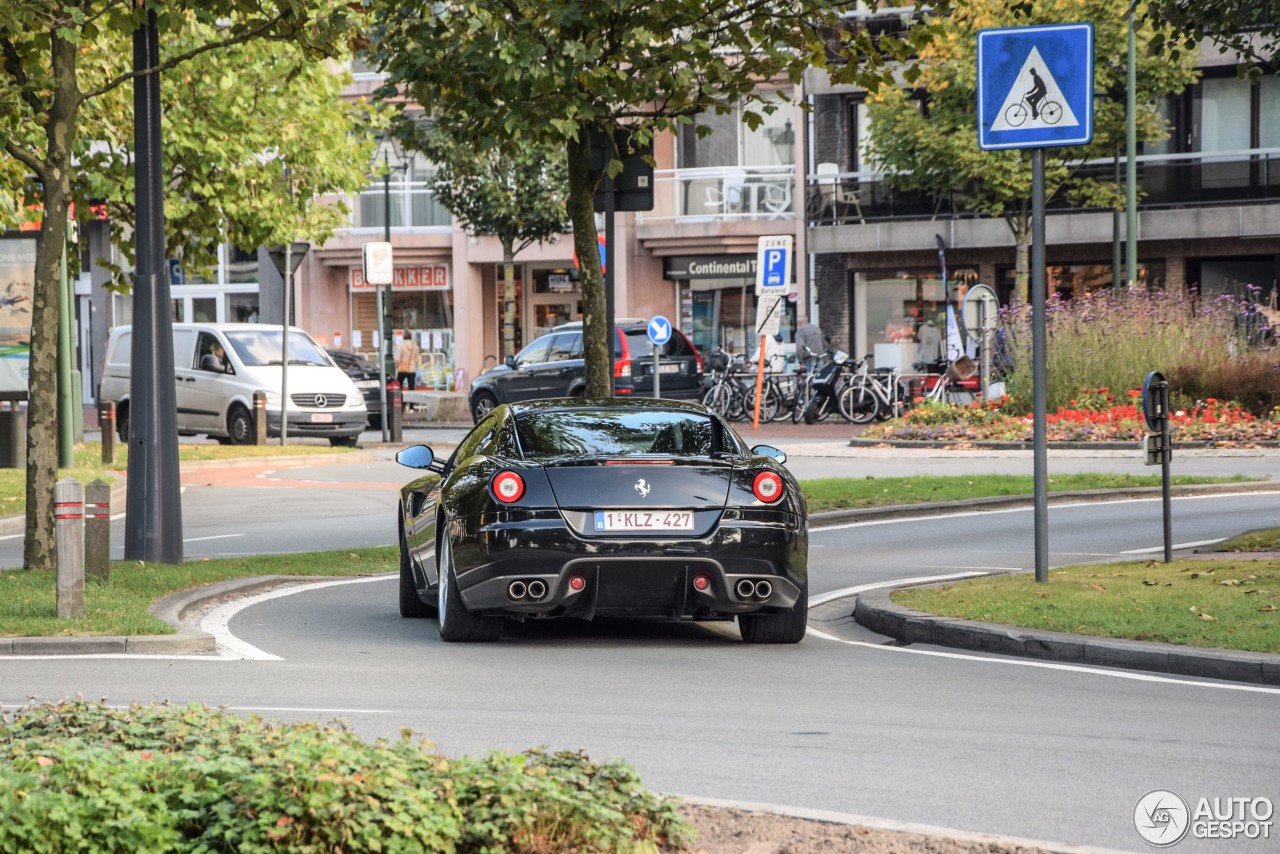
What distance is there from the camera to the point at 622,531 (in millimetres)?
9609

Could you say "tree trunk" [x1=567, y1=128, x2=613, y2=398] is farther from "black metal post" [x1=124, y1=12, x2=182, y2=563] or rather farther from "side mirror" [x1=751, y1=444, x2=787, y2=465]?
"side mirror" [x1=751, y1=444, x2=787, y2=465]

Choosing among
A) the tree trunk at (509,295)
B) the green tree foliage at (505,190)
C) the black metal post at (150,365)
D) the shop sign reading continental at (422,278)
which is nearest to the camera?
the black metal post at (150,365)

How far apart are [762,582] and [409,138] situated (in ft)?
31.1

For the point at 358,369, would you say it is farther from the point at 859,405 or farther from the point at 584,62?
the point at 584,62

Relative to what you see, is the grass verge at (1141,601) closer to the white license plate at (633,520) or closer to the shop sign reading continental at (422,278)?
the white license plate at (633,520)

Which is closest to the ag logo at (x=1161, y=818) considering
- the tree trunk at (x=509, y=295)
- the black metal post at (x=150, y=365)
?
the black metal post at (x=150, y=365)

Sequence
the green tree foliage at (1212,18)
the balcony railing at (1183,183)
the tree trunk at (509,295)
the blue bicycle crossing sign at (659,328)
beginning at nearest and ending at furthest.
A: the green tree foliage at (1212,18)
the blue bicycle crossing sign at (659,328)
the balcony railing at (1183,183)
the tree trunk at (509,295)

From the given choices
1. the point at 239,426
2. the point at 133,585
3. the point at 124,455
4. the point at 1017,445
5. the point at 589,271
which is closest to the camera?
the point at 133,585

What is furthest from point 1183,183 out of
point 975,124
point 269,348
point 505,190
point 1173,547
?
point 1173,547

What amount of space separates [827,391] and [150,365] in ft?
79.7

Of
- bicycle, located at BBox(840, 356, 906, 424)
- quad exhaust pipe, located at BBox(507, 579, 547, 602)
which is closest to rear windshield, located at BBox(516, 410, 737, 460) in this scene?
quad exhaust pipe, located at BBox(507, 579, 547, 602)

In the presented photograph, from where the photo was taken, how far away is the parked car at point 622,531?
31.5 ft

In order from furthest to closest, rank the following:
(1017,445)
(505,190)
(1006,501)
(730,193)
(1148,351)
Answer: (730,193)
(505,190)
(1148,351)
(1017,445)
(1006,501)

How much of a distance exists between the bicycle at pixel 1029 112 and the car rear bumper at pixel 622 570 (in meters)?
2.89
